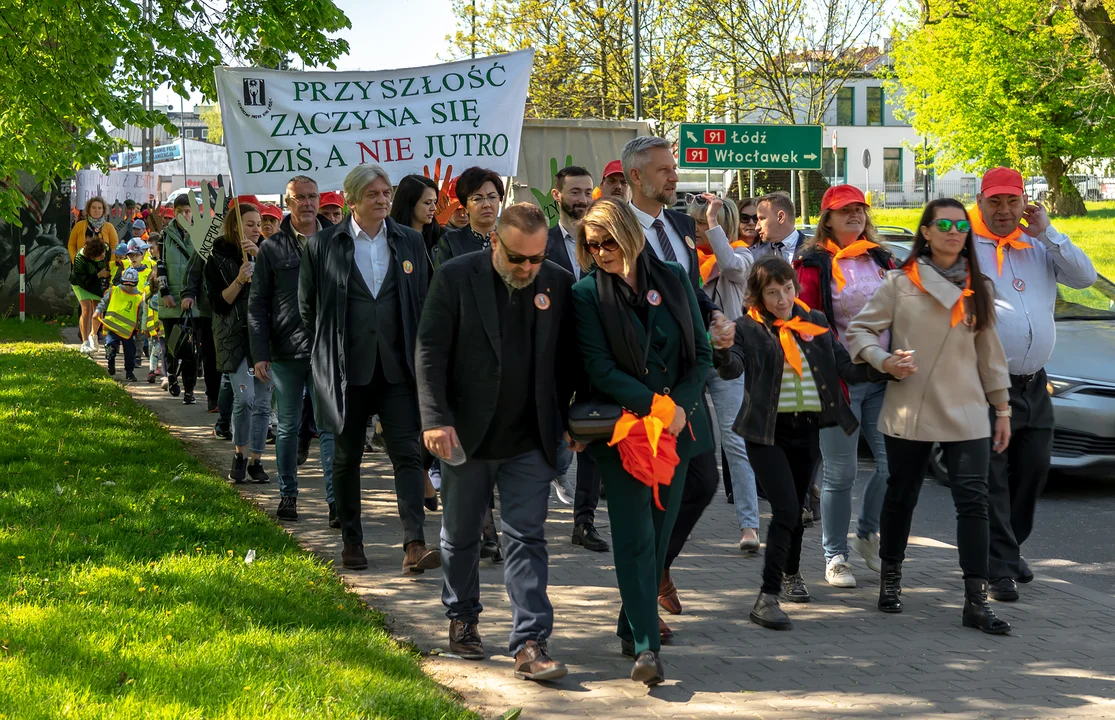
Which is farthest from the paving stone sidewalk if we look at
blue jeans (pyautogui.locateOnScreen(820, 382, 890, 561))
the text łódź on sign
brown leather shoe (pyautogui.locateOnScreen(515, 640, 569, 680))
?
the text łódź on sign

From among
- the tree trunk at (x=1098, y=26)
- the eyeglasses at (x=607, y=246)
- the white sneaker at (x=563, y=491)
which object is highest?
the tree trunk at (x=1098, y=26)

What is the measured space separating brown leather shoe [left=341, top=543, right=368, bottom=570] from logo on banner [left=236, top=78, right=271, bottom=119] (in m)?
4.32

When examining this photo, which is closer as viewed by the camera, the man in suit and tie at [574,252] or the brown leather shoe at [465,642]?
the brown leather shoe at [465,642]

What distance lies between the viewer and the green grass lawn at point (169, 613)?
15.4 feet

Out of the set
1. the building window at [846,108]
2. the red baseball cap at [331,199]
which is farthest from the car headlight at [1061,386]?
the building window at [846,108]

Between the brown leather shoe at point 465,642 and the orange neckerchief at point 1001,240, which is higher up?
the orange neckerchief at point 1001,240

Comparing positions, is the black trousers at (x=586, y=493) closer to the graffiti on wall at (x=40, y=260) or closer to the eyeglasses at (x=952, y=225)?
the eyeglasses at (x=952, y=225)

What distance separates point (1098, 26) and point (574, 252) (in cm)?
1770

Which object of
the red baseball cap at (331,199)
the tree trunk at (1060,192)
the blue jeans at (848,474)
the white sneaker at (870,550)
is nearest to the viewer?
the blue jeans at (848,474)

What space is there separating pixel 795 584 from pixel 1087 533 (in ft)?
8.94

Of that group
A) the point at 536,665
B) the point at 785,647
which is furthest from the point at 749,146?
the point at 536,665

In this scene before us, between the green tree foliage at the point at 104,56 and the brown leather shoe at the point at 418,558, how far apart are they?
6000mm

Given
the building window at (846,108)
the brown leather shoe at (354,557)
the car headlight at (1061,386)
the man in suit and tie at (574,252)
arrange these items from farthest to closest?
the building window at (846,108) < the car headlight at (1061,386) < the man in suit and tie at (574,252) < the brown leather shoe at (354,557)

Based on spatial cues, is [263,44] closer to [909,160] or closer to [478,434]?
[478,434]
